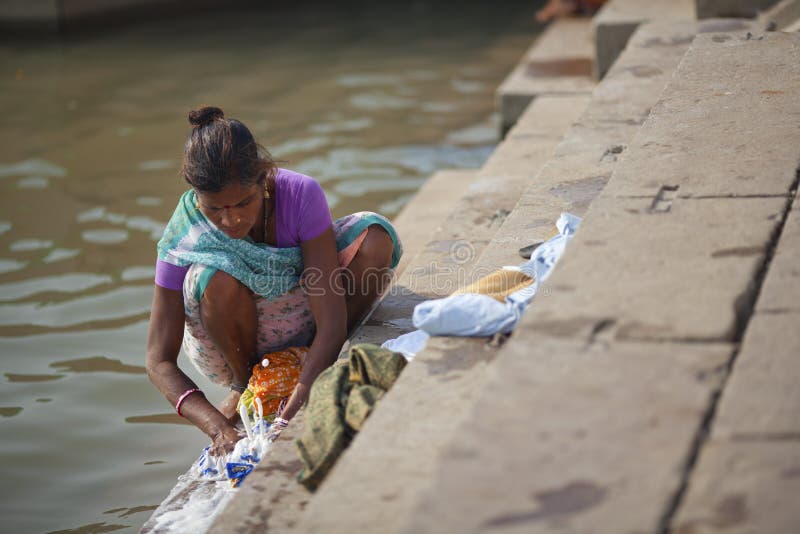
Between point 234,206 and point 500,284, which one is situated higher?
point 234,206

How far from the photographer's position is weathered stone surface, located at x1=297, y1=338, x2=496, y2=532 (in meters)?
2.05

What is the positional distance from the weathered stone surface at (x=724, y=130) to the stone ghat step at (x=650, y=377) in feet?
0.04

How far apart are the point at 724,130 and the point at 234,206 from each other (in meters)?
1.62

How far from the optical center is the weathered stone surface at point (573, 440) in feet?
6.03

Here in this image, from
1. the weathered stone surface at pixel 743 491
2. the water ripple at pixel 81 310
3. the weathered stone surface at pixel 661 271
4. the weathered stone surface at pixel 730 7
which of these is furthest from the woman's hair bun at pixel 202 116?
the weathered stone surface at pixel 730 7

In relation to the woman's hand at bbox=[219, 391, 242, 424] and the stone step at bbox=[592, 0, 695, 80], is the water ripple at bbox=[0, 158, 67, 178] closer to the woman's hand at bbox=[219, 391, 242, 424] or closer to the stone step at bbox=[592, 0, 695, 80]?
the stone step at bbox=[592, 0, 695, 80]

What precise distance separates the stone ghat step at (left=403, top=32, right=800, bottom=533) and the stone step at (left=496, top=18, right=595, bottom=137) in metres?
3.69

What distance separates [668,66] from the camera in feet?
17.2

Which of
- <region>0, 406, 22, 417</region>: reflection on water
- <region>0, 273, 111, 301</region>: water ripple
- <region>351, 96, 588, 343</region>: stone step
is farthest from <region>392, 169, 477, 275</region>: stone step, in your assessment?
<region>0, 406, 22, 417</region>: reflection on water

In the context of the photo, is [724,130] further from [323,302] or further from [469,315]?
[323,302]

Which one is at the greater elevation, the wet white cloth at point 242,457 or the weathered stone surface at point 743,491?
the weathered stone surface at point 743,491

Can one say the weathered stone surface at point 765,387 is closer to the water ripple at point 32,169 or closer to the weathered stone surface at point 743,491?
the weathered stone surface at point 743,491

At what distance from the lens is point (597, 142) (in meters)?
4.35

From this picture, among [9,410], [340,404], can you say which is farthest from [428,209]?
[340,404]
